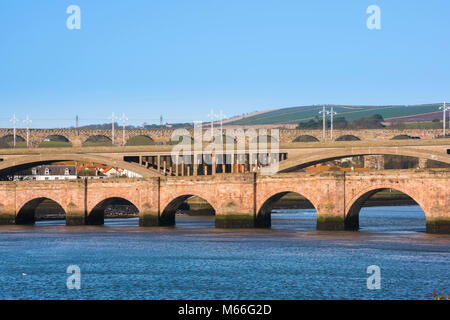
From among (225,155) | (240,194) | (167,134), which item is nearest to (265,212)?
(240,194)

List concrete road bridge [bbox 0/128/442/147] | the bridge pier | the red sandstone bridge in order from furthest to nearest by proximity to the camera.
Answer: concrete road bridge [bbox 0/128/442/147] < the bridge pier < the red sandstone bridge

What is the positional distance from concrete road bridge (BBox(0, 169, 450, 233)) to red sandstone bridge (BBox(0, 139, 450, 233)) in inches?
2.9

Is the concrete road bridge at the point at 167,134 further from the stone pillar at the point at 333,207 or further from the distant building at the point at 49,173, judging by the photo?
the stone pillar at the point at 333,207

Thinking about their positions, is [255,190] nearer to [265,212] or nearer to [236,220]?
[265,212]

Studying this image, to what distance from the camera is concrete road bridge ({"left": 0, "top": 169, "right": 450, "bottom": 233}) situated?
55281mm

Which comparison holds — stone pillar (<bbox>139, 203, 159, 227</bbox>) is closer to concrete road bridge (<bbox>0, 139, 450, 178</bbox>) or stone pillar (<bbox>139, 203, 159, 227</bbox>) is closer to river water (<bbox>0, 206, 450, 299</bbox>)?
river water (<bbox>0, 206, 450, 299</bbox>)

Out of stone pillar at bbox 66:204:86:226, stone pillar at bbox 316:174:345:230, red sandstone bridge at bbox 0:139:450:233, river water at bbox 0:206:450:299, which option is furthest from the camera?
stone pillar at bbox 66:204:86:226

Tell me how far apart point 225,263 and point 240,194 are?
21.3m

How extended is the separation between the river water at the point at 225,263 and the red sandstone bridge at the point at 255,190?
6.80 ft

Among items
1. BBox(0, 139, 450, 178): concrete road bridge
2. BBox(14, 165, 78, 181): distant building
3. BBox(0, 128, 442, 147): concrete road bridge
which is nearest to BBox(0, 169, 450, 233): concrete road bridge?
BBox(0, 139, 450, 178): concrete road bridge

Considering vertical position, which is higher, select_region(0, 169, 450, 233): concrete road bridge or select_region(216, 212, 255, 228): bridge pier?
select_region(0, 169, 450, 233): concrete road bridge

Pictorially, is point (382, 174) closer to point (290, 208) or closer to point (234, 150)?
point (234, 150)

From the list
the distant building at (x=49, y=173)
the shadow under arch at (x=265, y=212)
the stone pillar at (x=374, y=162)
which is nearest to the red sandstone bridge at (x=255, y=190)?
the shadow under arch at (x=265, y=212)
